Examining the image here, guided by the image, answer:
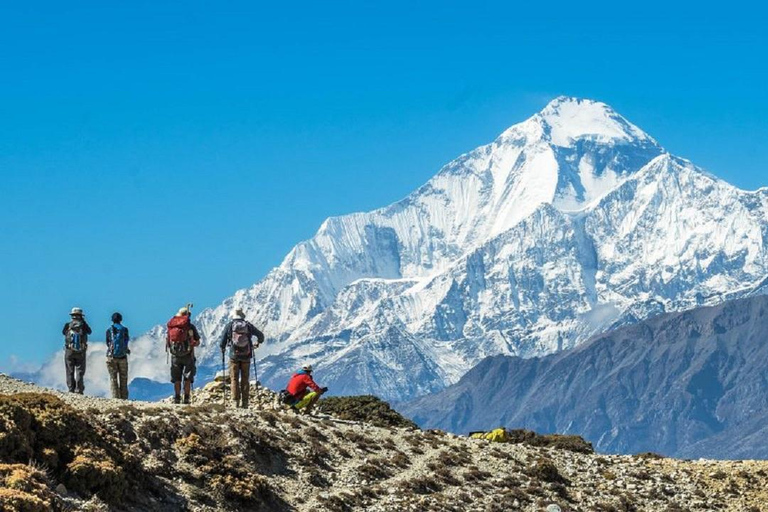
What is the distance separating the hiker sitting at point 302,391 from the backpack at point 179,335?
435cm

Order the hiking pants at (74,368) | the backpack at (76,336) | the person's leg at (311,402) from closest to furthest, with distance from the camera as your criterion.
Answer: the backpack at (76,336), the hiking pants at (74,368), the person's leg at (311,402)

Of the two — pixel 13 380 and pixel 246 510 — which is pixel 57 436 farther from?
pixel 13 380

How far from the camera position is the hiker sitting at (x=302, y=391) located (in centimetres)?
4841

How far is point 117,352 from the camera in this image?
45.9 m

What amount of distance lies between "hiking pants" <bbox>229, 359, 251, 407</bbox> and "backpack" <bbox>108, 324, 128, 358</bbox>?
3.53m

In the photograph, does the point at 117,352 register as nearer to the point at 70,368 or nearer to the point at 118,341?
the point at 118,341

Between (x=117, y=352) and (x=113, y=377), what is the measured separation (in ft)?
3.96

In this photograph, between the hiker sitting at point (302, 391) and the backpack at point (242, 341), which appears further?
the hiker sitting at point (302, 391)

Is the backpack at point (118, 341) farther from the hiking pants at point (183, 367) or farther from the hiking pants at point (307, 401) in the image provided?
the hiking pants at point (307, 401)

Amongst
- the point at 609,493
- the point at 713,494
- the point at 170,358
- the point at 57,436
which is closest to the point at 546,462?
the point at 609,493

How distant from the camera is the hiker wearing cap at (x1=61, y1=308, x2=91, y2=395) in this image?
46.0 m

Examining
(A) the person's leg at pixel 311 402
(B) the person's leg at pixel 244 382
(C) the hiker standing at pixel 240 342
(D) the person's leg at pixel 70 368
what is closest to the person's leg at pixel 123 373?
(D) the person's leg at pixel 70 368

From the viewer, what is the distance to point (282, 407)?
161ft

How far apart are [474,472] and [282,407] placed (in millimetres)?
7964
